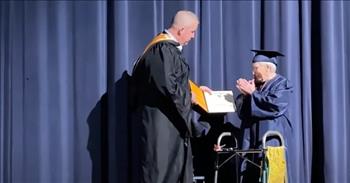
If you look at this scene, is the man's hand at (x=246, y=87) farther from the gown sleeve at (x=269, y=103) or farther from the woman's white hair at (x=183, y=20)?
the woman's white hair at (x=183, y=20)

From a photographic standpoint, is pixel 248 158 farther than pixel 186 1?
No

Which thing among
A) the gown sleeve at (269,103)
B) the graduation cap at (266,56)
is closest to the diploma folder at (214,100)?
the gown sleeve at (269,103)

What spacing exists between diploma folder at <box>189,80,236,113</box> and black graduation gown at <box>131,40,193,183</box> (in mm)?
246

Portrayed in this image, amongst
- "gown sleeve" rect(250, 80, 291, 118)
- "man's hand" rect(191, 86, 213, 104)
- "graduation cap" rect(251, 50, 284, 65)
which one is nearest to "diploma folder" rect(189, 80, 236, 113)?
"man's hand" rect(191, 86, 213, 104)

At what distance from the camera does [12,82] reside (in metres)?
4.43

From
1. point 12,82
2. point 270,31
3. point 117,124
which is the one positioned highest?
point 270,31

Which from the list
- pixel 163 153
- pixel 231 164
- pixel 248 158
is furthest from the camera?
pixel 231 164

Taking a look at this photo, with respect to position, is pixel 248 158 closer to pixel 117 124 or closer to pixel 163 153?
pixel 163 153

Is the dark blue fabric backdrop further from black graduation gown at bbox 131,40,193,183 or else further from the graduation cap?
black graduation gown at bbox 131,40,193,183

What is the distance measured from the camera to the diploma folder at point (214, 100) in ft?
12.8

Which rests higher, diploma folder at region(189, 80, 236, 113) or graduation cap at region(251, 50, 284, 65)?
graduation cap at region(251, 50, 284, 65)

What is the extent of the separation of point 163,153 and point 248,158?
569 mm

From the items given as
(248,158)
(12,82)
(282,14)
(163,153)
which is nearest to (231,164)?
(248,158)

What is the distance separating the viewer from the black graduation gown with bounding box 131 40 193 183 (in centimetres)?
358
